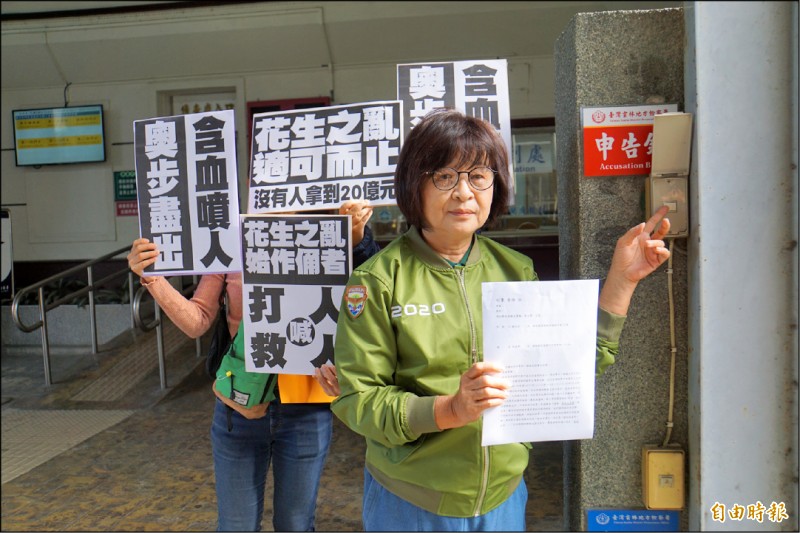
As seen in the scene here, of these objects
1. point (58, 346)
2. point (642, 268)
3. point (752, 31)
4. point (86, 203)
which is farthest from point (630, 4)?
point (58, 346)

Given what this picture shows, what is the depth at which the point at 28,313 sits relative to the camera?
25.9 ft

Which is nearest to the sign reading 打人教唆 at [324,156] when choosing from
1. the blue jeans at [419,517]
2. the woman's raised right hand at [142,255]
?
the woman's raised right hand at [142,255]

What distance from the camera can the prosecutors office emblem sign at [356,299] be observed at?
62.7 inches

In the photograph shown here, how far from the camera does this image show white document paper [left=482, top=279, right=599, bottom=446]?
1472mm

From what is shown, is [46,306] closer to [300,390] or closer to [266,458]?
[266,458]

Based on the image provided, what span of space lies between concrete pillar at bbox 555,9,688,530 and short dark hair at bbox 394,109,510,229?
52 centimetres

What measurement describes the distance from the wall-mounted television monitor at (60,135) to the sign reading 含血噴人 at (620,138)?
7.45m

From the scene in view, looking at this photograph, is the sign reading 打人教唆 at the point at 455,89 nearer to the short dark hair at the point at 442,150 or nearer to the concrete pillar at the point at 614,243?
the concrete pillar at the point at 614,243

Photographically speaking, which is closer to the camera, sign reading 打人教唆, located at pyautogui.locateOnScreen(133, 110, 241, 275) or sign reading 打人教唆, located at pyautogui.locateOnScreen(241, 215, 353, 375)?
sign reading 打人教唆, located at pyautogui.locateOnScreen(241, 215, 353, 375)

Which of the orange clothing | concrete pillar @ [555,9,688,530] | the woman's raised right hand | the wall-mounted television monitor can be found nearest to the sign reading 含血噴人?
concrete pillar @ [555,9,688,530]

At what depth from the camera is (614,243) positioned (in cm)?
205

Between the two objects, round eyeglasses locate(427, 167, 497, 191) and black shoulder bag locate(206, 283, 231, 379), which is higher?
round eyeglasses locate(427, 167, 497, 191)

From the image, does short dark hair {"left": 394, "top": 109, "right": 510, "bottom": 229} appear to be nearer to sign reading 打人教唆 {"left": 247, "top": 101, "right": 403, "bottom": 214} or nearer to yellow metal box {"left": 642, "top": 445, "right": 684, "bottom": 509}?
sign reading 打人教唆 {"left": 247, "top": 101, "right": 403, "bottom": 214}

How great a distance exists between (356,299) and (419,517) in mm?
566
